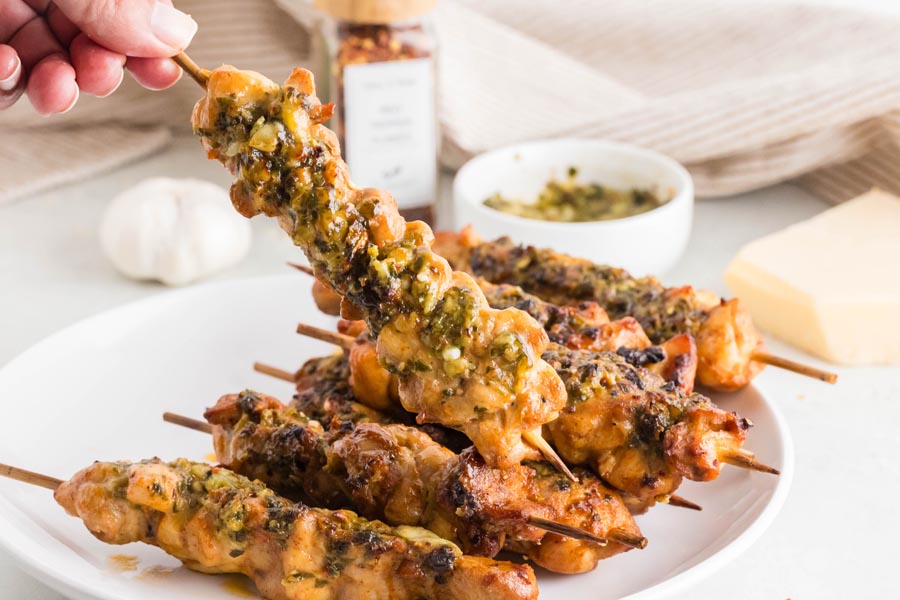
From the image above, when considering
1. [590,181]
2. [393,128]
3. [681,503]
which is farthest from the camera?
[590,181]

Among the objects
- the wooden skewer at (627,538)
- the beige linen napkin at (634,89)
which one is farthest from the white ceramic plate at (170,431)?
the beige linen napkin at (634,89)

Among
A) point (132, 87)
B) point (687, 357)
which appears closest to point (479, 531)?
point (687, 357)

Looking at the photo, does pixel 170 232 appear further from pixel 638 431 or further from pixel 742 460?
pixel 742 460

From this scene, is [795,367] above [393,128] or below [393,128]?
above

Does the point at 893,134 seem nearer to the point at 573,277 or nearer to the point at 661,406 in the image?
the point at 573,277

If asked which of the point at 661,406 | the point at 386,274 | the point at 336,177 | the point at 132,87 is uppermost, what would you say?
the point at 336,177

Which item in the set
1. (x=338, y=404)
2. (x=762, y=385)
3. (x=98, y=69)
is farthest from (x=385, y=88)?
(x=338, y=404)
